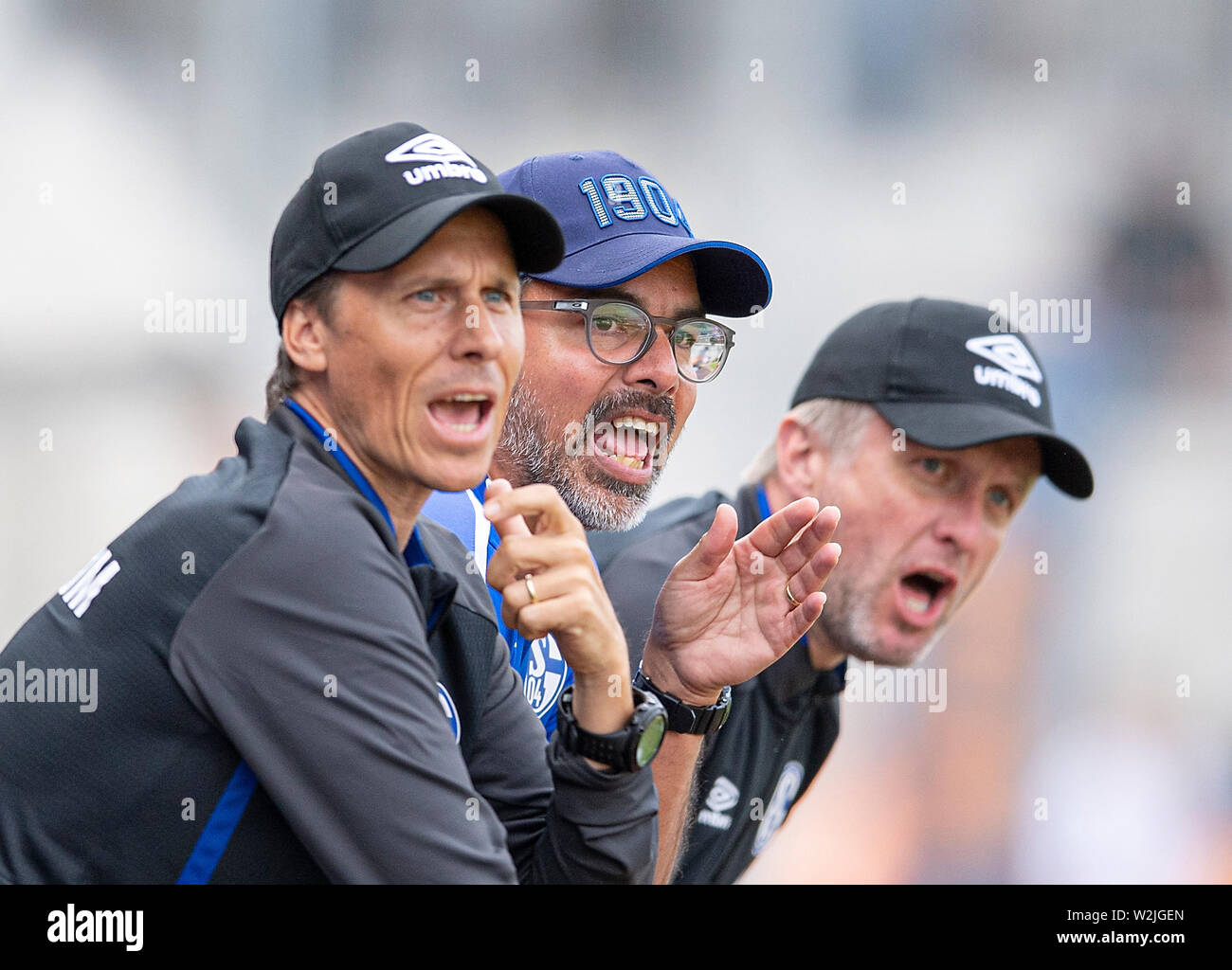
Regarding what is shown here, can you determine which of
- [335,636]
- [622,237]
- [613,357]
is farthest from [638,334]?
[335,636]

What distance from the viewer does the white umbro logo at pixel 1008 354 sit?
2.85m

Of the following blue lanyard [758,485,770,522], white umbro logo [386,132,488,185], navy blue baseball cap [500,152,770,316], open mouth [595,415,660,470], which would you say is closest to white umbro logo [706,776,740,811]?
blue lanyard [758,485,770,522]

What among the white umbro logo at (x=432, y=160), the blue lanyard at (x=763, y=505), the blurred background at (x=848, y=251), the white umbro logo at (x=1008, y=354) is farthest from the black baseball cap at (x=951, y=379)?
the blurred background at (x=848, y=251)

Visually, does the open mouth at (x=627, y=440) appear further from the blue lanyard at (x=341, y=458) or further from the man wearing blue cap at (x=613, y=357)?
the blue lanyard at (x=341, y=458)

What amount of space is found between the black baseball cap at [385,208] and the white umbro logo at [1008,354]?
148 cm

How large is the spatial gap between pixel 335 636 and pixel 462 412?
0.36 metres

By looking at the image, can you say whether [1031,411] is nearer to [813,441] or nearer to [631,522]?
[813,441]

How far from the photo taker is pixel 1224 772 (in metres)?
4.79

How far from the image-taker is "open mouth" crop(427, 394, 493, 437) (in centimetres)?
155

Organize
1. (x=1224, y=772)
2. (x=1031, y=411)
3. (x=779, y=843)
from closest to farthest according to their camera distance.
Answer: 1. (x=1031, y=411)
2. (x=779, y=843)
3. (x=1224, y=772)

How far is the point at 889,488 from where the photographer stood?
2.88 meters

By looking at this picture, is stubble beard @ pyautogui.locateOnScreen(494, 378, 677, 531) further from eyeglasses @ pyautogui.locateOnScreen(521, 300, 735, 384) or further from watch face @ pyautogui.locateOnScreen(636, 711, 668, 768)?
watch face @ pyautogui.locateOnScreen(636, 711, 668, 768)
